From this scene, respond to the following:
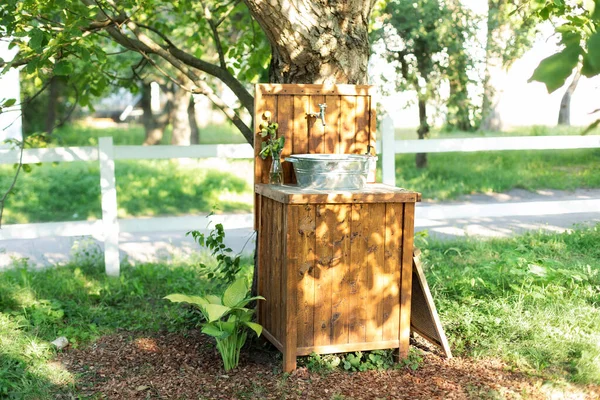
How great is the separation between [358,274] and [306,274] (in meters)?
0.32

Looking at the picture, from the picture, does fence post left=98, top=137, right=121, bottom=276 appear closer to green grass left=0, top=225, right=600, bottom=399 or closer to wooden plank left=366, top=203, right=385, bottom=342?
green grass left=0, top=225, right=600, bottom=399

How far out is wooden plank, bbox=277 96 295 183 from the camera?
4465 millimetres

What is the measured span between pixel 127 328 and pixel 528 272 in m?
2.91

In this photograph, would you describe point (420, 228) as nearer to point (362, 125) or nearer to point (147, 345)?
point (362, 125)

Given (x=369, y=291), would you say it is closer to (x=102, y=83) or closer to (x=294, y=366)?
(x=294, y=366)

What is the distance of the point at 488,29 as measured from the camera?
1161 centimetres

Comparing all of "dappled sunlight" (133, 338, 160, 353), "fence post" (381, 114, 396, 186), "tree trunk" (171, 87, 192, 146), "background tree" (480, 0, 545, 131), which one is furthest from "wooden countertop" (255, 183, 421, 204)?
"tree trunk" (171, 87, 192, 146)

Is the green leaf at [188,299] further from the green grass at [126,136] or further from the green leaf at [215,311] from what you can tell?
the green grass at [126,136]

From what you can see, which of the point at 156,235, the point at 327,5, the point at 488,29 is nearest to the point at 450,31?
the point at 488,29

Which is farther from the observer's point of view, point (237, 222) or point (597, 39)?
point (237, 222)

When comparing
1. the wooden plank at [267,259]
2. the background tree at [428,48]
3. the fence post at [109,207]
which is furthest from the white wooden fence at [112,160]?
the background tree at [428,48]

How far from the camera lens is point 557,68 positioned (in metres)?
1.04

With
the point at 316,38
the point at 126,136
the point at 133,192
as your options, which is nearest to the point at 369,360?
the point at 316,38

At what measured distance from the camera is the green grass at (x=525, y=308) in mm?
4285
